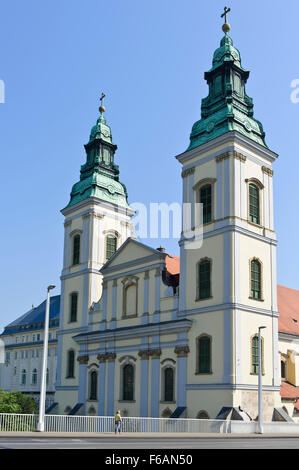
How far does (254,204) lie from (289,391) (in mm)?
13132

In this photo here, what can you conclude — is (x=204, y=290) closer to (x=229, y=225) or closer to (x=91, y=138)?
(x=229, y=225)

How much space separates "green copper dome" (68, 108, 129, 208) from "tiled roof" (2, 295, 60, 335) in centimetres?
3319

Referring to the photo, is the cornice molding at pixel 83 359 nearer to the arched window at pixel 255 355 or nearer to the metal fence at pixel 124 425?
the metal fence at pixel 124 425

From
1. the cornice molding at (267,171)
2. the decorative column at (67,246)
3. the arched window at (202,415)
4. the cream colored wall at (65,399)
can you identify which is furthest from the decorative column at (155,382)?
the decorative column at (67,246)

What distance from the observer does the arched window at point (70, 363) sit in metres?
47.5

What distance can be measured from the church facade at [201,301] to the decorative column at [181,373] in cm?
9

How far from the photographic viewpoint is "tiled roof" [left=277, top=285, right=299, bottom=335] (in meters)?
43.0

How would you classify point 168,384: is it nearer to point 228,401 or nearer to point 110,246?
point 228,401

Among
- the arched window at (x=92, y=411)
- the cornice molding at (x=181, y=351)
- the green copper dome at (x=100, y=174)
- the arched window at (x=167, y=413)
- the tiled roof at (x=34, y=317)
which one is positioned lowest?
the arched window at (x=92, y=411)

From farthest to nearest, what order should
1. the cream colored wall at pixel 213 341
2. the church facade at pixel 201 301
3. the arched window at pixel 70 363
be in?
the arched window at pixel 70 363, the church facade at pixel 201 301, the cream colored wall at pixel 213 341

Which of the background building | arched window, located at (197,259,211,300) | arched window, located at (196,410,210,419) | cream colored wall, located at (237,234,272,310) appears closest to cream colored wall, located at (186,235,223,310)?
arched window, located at (197,259,211,300)

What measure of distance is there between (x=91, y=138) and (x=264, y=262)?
2446cm

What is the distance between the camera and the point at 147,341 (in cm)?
3978

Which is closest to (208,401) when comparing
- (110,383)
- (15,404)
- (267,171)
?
(110,383)
